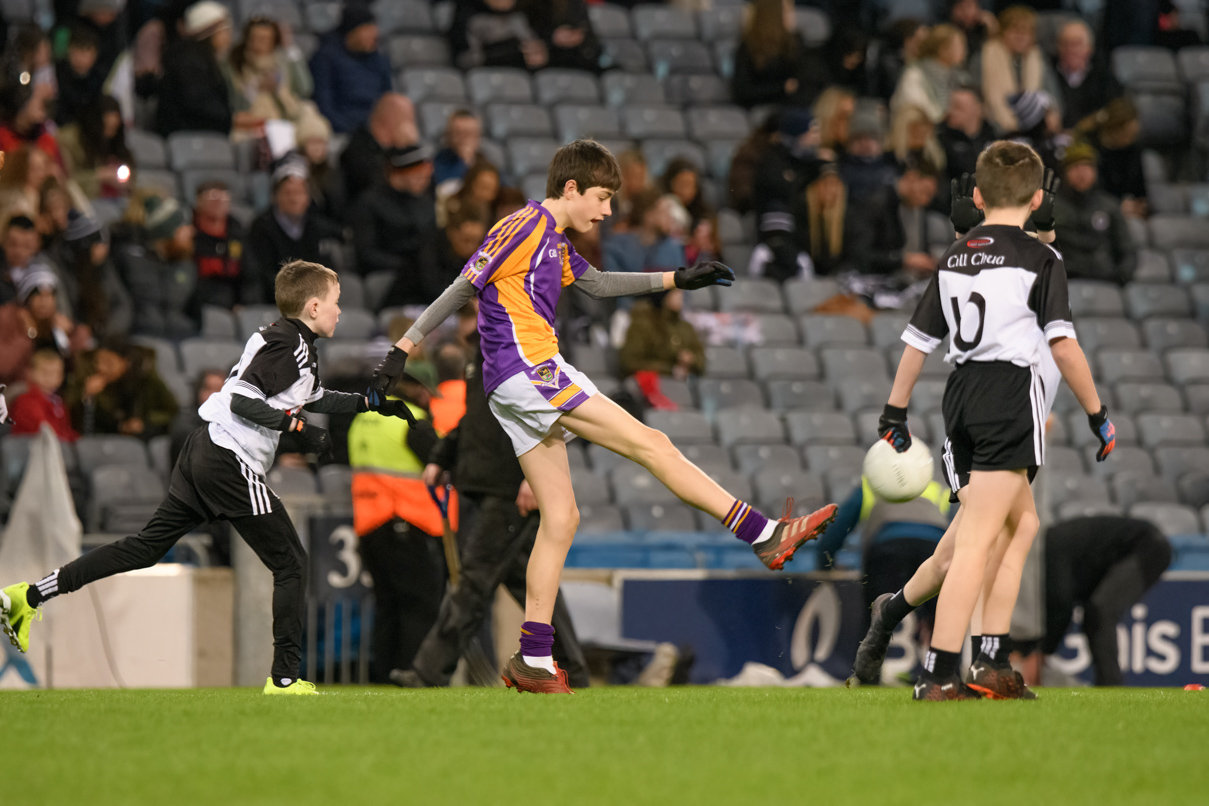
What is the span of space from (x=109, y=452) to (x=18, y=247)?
67.3 inches

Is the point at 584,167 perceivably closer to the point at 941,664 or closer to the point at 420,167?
the point at 941,664

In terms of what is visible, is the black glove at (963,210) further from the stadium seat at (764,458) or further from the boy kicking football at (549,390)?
the stadium seat at (764,458)

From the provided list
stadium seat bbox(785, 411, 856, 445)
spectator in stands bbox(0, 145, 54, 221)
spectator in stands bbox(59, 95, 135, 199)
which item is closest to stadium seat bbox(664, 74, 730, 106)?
stadium seat bbox(785, 411, 856, 445)

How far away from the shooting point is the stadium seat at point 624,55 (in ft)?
49.2

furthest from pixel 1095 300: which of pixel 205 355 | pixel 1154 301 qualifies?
pixel 205 355

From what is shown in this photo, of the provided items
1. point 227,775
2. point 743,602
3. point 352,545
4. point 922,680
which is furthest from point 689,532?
point 227,775

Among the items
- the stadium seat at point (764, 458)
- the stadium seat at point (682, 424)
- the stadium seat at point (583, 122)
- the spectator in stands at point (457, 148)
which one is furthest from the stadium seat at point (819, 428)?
the stadium seat at point (583, 122)

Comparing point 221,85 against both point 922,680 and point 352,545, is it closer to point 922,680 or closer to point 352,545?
point 352,545

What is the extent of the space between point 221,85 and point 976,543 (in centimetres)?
912

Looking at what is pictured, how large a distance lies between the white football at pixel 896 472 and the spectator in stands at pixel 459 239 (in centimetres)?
484

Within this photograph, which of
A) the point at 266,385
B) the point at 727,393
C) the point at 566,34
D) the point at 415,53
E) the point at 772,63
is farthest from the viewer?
the point at 772,63

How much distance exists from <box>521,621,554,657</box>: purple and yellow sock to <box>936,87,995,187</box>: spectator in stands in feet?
29.9

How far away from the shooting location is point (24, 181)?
A: 35.9ft

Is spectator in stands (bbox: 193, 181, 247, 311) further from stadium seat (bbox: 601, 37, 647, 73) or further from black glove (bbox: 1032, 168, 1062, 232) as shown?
black glove (bbox: 1032, 168, 1062, 232)
